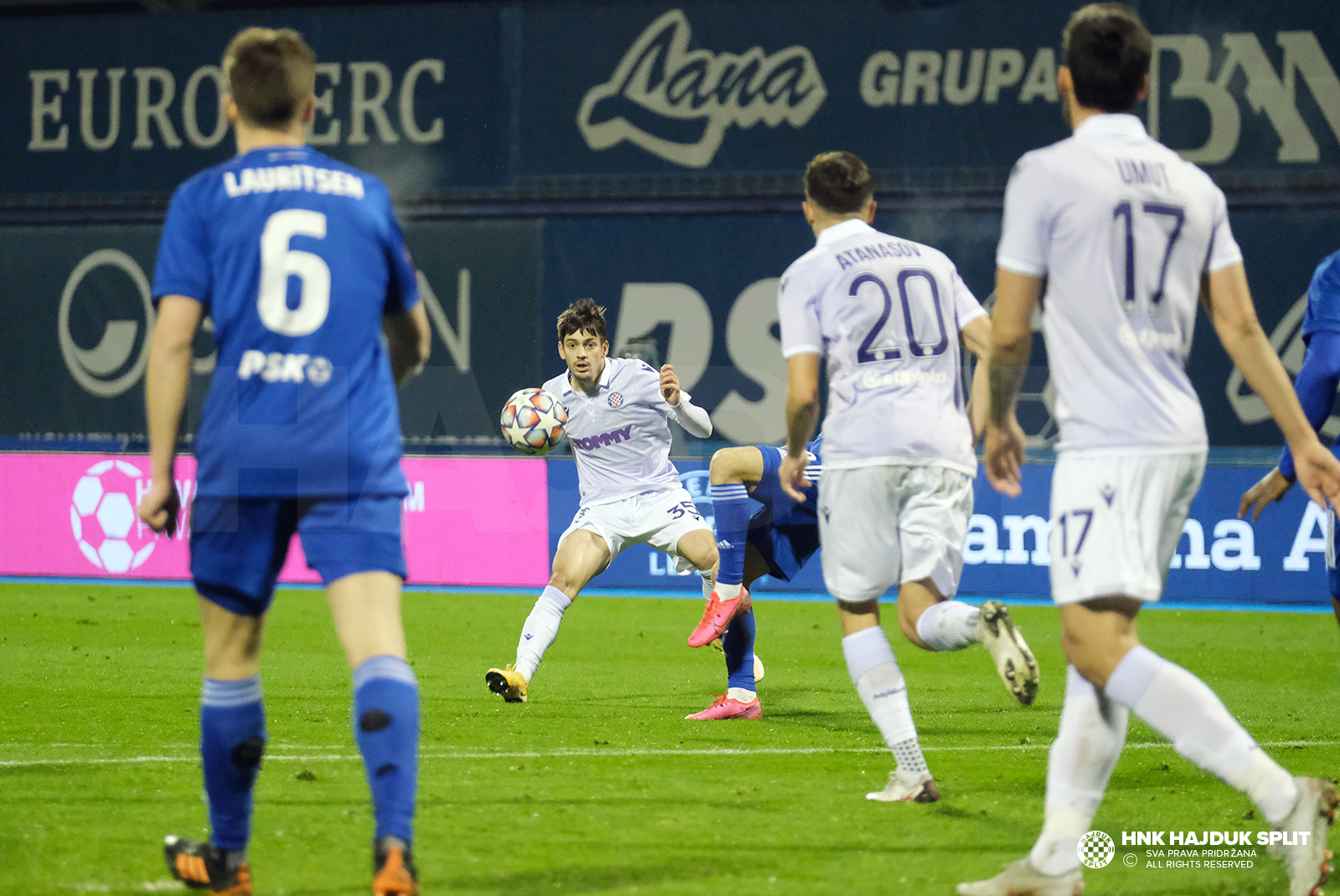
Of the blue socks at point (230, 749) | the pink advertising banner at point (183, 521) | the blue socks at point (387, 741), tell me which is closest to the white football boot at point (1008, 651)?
the blue socks at point (387, 741)

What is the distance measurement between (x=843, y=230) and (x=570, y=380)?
11.6 ft

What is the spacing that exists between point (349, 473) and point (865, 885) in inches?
67.0

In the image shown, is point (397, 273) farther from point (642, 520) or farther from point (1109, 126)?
point (642, 520)

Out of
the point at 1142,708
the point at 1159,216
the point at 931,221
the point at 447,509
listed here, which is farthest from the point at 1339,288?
the point at 931,221

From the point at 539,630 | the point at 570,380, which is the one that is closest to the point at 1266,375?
the point at 539,630

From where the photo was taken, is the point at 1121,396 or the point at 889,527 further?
the point at 889,527

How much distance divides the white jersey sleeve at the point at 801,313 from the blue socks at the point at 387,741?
1.94m

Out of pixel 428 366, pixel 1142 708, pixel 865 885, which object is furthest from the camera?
pixel 428 366

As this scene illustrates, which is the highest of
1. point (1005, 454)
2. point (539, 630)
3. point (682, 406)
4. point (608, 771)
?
point (1005, 454)

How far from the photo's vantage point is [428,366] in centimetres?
2098

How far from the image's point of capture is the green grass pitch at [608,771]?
4.10 metres

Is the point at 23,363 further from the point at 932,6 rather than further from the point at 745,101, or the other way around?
the point at 932,6

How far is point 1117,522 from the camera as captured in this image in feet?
11.3
